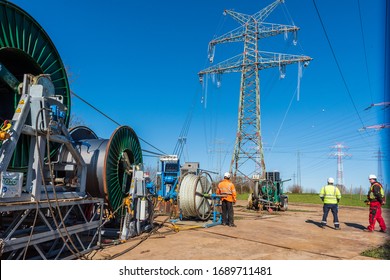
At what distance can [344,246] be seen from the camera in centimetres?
793

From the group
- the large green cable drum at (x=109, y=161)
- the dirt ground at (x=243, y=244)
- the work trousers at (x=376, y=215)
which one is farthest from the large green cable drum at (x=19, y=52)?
the work trousers at (x=376, y=215)

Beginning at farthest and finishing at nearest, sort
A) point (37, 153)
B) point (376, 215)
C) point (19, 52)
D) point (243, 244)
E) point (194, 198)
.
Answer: point (194, 198) → point (376, 215) → point (243, 244) → point (19, 52) → point (37, 153)

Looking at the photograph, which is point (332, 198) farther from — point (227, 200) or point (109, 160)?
point (109, 160)

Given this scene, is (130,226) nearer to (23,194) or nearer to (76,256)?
(76,256)

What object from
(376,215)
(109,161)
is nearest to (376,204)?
(376,215)

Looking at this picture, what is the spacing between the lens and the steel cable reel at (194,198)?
1105 cm

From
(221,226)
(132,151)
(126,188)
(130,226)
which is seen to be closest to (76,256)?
(130,226)

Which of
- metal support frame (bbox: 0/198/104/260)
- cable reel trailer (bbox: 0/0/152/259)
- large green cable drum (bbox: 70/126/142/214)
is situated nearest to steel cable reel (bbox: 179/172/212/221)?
large green cable drum (bbox: 70/126/142/214)

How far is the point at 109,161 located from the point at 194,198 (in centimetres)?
401

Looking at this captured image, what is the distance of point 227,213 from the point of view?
11.1 m

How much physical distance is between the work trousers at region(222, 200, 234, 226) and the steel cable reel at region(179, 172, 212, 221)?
0.79 m

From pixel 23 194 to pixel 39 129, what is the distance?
1.08 m

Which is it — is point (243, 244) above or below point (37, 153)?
below

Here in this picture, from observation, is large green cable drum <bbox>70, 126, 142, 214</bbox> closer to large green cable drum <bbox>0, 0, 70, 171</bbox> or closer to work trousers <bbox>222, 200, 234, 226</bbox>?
large green cable drum <bbox>0, 0, 70, 171</bbox>
